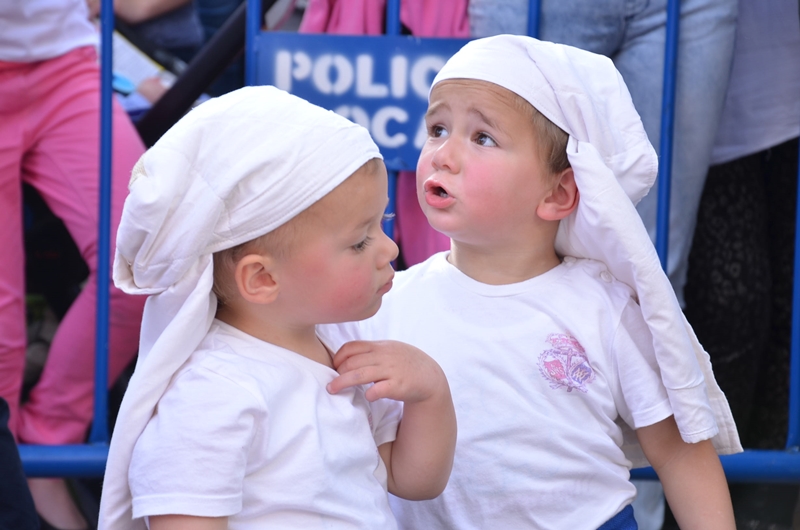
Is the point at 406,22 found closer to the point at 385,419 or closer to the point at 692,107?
the point at 692,107

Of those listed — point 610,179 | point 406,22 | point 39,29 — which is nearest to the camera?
point 610,179

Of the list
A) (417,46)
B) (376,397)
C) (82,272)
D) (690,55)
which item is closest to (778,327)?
(690,55)

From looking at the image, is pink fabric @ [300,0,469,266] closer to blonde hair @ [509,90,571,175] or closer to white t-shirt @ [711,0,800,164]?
blonde hair @ [509,90,571,175]

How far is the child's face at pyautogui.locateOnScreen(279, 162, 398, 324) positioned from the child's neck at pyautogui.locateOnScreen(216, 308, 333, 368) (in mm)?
44

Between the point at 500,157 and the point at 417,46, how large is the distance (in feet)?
2.12

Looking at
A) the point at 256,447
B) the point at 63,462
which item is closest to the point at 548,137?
the point at 256,447

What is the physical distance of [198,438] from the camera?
1297mm

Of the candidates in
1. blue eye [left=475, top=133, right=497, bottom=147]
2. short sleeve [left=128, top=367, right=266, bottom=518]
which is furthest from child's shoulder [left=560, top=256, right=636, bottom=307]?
short sleeve [left=128, top=367, right=266, bottom=518]

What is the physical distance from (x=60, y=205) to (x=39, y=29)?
1.56 ft

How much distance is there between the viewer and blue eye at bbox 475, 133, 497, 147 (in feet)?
5.83

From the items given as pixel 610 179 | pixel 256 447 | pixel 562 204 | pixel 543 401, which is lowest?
pixel 543 401

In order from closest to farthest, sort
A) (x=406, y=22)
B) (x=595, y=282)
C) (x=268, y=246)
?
(x=268, y=246)
(x=595, y=282)
(x=406, y=22)

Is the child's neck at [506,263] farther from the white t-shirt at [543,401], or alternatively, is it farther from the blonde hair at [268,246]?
the blonde hair at [268,246]

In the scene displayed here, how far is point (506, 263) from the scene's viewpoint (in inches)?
72.9
